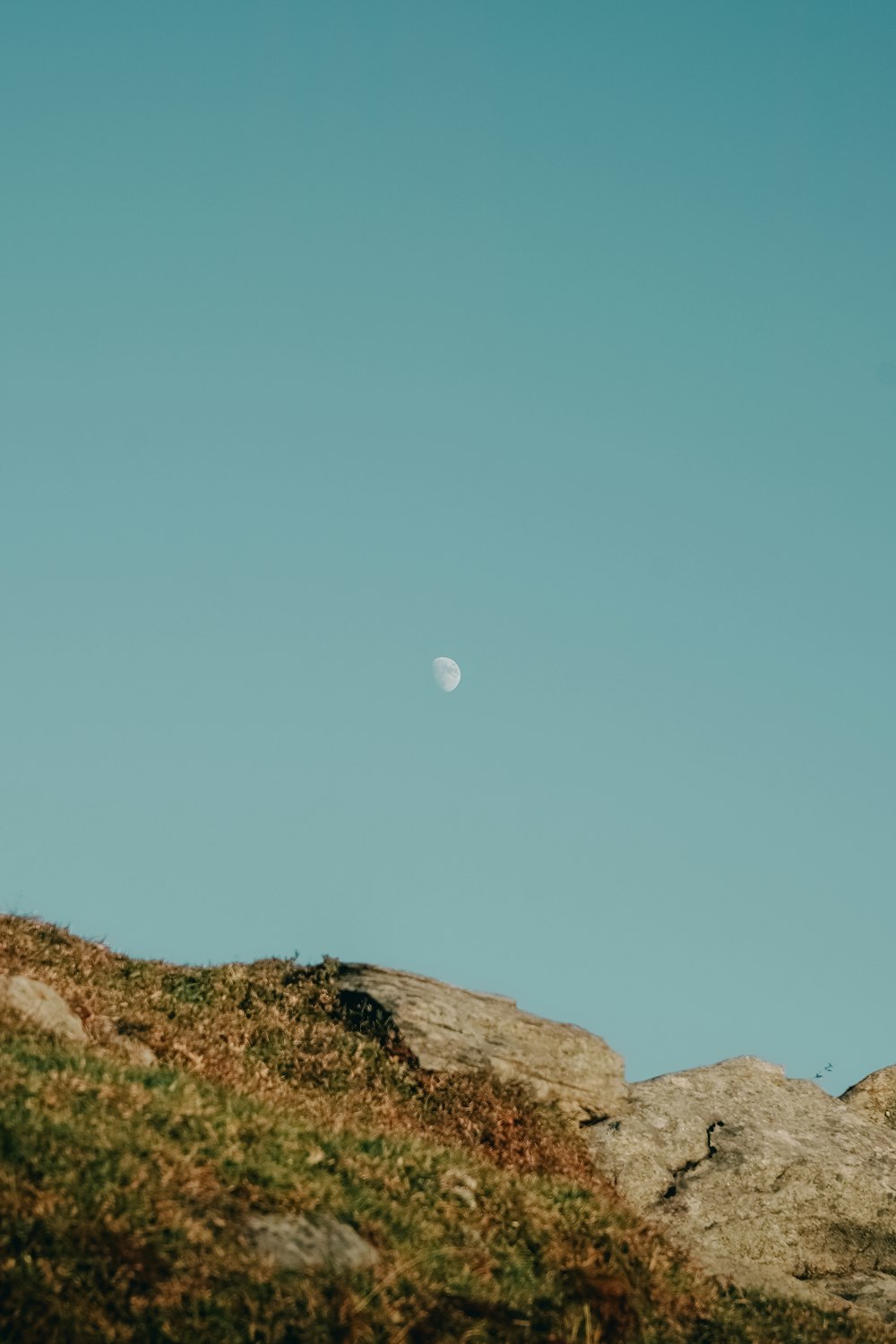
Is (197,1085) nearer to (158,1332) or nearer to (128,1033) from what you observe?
(128,1033)

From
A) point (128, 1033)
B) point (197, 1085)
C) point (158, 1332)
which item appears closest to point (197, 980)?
point (128, 1033)

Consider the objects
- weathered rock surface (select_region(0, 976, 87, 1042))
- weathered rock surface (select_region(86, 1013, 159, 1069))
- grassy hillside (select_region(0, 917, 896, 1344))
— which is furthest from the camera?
weathered rock surface (select_region(86, 1013, 159, 1069))

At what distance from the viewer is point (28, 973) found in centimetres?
2016

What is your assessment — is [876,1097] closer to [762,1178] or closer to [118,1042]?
[762,1178]

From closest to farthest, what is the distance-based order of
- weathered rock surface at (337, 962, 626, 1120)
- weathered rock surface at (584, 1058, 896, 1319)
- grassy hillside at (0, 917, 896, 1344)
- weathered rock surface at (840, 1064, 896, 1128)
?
grassy hillside at (0, 917, 896, 1344) → weathered rock surface at (584, 1058, 896, 1319) → weathered rock surface at (337, 962, 626, 1120) → weathered rock surface at (840, 1064, 896, 1128)

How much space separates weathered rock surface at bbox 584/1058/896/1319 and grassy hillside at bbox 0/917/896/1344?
2.88 meters

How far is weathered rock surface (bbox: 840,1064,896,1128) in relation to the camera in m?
29.3

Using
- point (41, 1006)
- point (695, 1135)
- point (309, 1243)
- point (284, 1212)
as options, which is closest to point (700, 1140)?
point (695, 1135)

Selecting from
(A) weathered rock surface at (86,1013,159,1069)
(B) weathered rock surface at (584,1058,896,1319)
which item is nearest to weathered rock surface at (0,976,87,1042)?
(A) weathered rock surface at (86,1013,159,1069)

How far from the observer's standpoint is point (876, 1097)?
2992cm

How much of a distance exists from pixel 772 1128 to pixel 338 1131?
13775 mm

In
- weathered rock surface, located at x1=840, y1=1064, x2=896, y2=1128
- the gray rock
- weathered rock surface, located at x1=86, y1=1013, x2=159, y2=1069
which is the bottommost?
the gray rock

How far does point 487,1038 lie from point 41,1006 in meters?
9.76

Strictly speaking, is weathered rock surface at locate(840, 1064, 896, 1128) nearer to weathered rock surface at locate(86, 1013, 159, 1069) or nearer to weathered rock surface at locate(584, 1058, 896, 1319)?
weathered rock surface at locate(584, 1058, 896, 1319)
